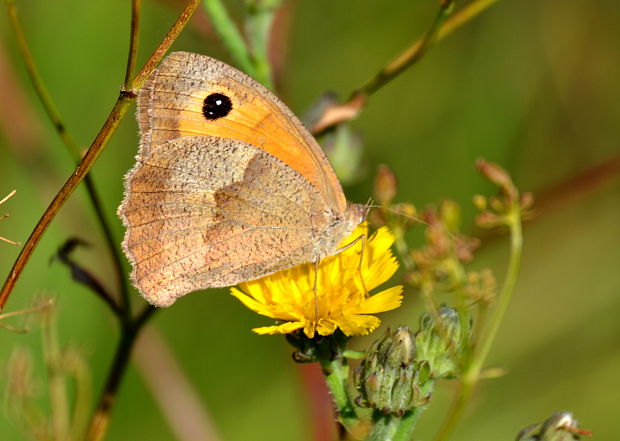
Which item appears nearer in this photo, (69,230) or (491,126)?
(69,230)

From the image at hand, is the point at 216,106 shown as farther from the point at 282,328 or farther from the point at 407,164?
the point at 407,164

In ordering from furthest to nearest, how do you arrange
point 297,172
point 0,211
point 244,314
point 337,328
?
point 244,314 → point 0,211 → point 297,172 → point 337,328

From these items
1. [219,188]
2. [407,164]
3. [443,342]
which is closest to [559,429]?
[443,342]

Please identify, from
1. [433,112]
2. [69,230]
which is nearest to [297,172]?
[69,230]

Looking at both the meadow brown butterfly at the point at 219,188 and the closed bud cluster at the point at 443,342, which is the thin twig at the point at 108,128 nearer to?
the meadow brown butterfly at the point at 219,188

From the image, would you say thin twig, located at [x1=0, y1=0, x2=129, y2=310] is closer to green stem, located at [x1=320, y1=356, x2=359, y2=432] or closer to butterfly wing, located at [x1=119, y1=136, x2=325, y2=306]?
butterfly wing, located at [x1=119, y1=136, x2=325, y2=306]

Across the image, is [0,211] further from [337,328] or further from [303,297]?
[337,328]

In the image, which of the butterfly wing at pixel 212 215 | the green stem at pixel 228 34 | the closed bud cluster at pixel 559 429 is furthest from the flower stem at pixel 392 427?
the green stem at pixel 228 34
